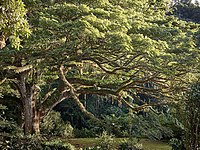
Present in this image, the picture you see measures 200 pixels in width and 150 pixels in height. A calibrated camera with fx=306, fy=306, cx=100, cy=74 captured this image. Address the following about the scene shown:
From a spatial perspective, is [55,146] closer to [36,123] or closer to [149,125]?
[36,123]

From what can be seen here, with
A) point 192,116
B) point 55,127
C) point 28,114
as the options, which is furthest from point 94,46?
point 55,127

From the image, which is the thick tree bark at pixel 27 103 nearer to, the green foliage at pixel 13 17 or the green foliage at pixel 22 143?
the green foliage at pixel 22 143

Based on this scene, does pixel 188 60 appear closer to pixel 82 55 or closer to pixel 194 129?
→ pixel 194 129

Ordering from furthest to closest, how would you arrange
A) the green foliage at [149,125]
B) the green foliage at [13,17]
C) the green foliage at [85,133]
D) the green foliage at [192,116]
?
the green foliage at [85,133] < the green foliage at [149,125] < the green foliage at [192,116] < the green foliage at [13,17]

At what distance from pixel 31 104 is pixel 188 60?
224 inches

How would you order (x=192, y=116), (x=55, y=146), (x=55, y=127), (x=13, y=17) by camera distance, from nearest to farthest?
1. (x=13, y=17)
2. (x=192, y=116)
3. (x=55, y=146)
4. (x=55, y=127)

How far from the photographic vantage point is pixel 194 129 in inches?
271

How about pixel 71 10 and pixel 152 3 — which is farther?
pixel 152 3

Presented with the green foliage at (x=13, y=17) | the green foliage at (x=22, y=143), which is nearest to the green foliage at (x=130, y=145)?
the green foliage at (x=22, y=143)

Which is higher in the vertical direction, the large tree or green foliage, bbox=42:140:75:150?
the large tree

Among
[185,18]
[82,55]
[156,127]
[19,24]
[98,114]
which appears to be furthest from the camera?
[185,18]

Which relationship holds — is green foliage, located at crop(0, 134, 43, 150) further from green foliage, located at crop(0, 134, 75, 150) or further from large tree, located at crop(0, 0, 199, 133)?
large tree, located at crop(0, 0, 199, 133)

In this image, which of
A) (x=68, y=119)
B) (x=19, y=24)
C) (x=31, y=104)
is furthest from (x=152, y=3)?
(x=68, y=119)

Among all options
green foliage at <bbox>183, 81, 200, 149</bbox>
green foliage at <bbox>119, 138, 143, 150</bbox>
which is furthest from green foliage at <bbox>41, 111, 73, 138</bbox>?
green foliage at <bbox>183, 81, 200, 149</bbox>
